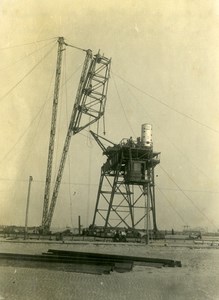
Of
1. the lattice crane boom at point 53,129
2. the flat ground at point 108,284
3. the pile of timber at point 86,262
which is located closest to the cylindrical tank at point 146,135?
the lattice crane boom at point 53,129

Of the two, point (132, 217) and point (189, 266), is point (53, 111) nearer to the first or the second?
point (132, 217)

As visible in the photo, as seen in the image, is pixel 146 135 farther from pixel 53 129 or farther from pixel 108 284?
pixel 108 284

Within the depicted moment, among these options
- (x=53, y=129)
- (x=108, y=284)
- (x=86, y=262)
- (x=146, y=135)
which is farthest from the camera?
(x=53, y=129)

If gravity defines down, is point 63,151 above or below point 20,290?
above

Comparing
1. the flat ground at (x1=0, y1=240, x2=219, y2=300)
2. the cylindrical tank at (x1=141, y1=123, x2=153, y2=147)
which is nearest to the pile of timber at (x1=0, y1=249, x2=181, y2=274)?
the flat ground at (x1=0, y1=240, x2=219, y2=300)

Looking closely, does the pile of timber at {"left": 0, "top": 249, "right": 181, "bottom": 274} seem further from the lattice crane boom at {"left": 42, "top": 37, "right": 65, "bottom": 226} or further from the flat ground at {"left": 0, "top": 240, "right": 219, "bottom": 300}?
the lattice crane boom at {"left": 42, "top": 37, "right": 65, "bottom": 226}

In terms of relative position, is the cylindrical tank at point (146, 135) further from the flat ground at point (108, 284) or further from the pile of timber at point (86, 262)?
the flat ground at point (108, 284)

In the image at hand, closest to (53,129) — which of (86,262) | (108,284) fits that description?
(86,262)

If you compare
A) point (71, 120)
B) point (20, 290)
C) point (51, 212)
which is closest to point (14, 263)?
point (20, 290)
